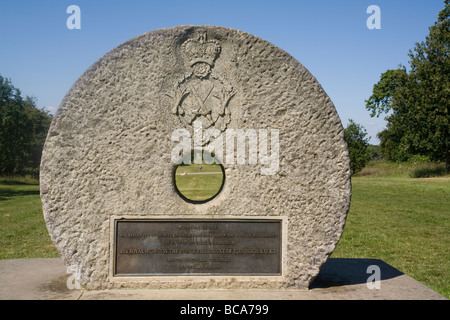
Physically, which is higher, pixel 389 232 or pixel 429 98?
pixel 429 98

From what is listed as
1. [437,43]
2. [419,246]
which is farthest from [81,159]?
[437,43]

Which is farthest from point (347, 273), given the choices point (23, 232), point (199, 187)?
point (199, 187)

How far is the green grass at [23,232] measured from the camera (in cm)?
844

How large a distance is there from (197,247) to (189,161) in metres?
0.88

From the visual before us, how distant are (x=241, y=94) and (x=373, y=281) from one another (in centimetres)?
256

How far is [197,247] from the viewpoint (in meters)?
4.64

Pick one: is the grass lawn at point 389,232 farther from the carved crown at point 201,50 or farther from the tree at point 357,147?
the tree at point 357,147

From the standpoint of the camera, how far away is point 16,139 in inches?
881

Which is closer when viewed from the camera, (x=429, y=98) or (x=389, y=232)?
(x=389, y=232)

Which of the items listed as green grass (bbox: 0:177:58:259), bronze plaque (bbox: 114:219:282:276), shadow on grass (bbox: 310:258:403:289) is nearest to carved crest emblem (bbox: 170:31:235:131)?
bronze plaque (bbox: 114:219:282:276)

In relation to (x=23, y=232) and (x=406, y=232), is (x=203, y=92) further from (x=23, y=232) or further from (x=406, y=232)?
(x=23, y=232)

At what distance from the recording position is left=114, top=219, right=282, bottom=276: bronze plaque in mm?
4598

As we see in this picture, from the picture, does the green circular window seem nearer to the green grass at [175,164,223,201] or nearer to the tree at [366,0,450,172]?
the green grass at [175,164,223,201]

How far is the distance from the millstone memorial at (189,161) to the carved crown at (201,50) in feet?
0.04
